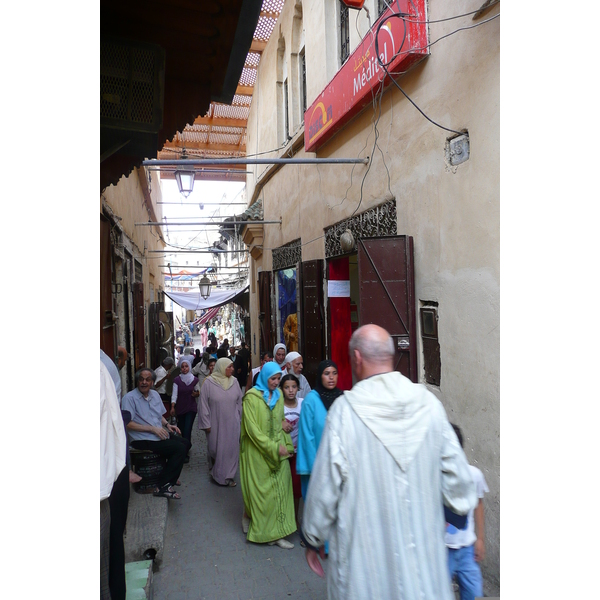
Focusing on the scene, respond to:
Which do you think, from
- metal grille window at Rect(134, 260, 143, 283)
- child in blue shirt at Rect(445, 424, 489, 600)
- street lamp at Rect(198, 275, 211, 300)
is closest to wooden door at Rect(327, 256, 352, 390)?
child in blue shirt at Rect(445, 424, 489, 600)

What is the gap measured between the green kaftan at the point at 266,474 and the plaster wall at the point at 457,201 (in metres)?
1.52

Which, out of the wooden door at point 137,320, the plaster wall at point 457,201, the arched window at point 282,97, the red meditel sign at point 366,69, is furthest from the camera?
the arched window at point 282,97

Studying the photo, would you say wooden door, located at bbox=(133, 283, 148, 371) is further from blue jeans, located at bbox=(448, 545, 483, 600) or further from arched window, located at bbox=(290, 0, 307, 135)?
blue jeans, located at bbox=(448, 545, 483, 600)

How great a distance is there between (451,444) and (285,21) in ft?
32.4

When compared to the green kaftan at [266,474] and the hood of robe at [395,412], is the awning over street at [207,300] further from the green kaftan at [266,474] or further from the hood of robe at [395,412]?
the hood of robe at [395,412]

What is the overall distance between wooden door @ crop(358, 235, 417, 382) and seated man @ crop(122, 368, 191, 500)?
2.33 m

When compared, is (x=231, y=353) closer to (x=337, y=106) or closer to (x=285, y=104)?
(x=285, y=104)

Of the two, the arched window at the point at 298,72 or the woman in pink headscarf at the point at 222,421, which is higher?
the arched window at the point at 298,72

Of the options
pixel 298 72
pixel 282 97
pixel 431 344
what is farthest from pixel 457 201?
pixel 282 97

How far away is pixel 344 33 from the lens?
698 centimetres

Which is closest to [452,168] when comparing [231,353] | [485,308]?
[485,308]

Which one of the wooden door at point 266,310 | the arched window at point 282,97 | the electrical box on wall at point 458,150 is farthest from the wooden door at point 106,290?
the arched window at point 282,97

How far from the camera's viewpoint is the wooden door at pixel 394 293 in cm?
478

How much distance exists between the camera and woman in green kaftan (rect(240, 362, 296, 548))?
4527mm
